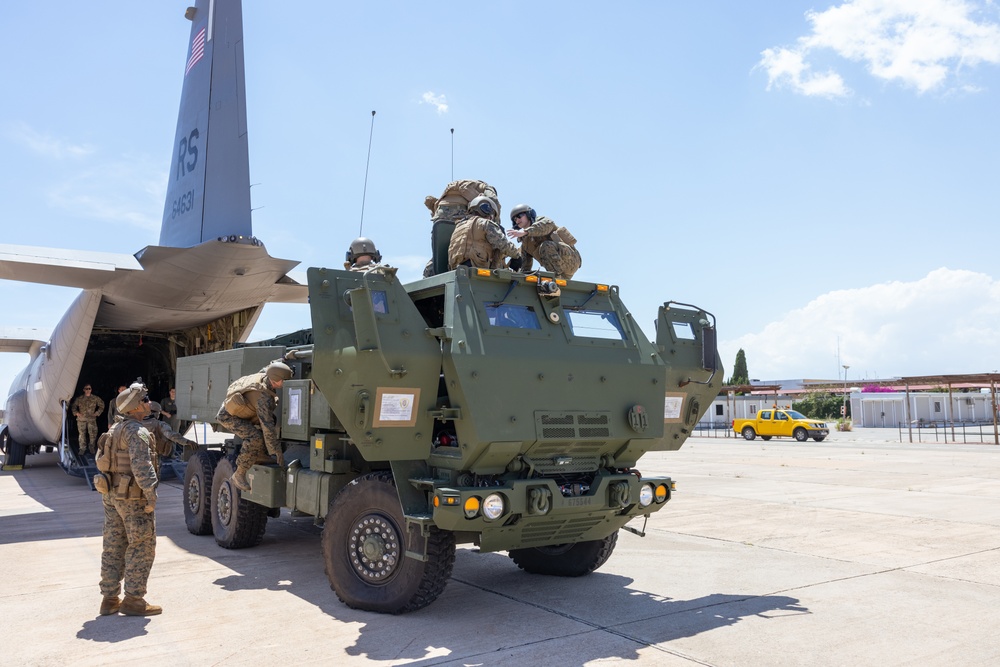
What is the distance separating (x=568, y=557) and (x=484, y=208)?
3.12 m

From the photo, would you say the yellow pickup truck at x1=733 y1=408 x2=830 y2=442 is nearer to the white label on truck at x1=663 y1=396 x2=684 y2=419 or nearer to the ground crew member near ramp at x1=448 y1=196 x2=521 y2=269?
the white label on truck at x1=663 y1=396 x2=684 y2=419

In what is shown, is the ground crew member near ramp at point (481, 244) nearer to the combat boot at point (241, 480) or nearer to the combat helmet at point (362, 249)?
the combat helmet at point (362, 249)

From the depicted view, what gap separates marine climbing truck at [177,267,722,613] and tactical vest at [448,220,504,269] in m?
0.49

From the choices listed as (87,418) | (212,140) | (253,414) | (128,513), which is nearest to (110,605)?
(128,513)

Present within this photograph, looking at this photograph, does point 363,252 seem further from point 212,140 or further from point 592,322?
point 212,140

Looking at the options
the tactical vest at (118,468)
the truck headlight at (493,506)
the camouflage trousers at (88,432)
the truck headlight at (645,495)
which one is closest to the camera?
the truck headlight at (493,506)

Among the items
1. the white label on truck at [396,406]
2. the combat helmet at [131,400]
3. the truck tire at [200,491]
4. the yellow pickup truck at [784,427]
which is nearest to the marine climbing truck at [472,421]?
the white label on truck at [396,406]

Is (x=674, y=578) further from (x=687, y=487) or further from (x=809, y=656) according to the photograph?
(x=687, y=487)

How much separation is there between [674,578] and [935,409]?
167 feet

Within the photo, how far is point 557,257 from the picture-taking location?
7102 millimetres

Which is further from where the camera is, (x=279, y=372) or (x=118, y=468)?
(x=279, y=372)

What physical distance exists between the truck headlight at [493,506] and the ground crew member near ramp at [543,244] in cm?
250

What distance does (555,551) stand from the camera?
22.5 ft

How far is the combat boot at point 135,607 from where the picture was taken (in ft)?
18.1
